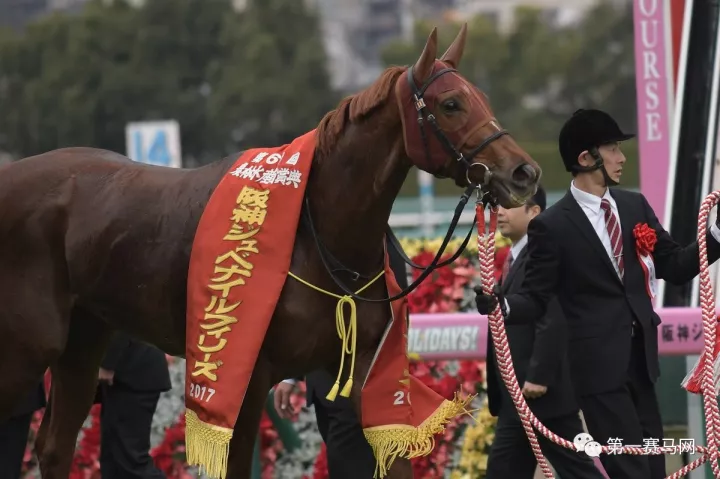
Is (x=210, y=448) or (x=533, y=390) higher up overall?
(x=533, y=390)

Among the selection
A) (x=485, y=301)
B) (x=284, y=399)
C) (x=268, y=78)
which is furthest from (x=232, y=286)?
(x=268, y=78)

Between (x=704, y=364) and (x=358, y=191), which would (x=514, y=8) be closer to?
(x=704, y=364)

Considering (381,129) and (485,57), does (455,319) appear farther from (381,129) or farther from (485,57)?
(485,57)

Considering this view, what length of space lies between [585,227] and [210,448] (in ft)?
5.61

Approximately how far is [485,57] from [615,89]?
555 cm

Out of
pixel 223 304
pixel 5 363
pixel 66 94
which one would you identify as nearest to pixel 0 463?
pixel 5 363

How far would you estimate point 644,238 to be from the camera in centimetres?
516

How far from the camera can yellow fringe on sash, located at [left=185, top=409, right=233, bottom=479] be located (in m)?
4.74

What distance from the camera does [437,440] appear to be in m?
6.75

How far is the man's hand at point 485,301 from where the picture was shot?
15.7ft

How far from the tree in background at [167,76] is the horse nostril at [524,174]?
4219 cm

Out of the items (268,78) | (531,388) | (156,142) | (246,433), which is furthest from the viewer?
(268,78)

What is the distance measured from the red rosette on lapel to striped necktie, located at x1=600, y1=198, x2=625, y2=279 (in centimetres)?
7

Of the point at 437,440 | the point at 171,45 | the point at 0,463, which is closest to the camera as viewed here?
the point at 0,463
